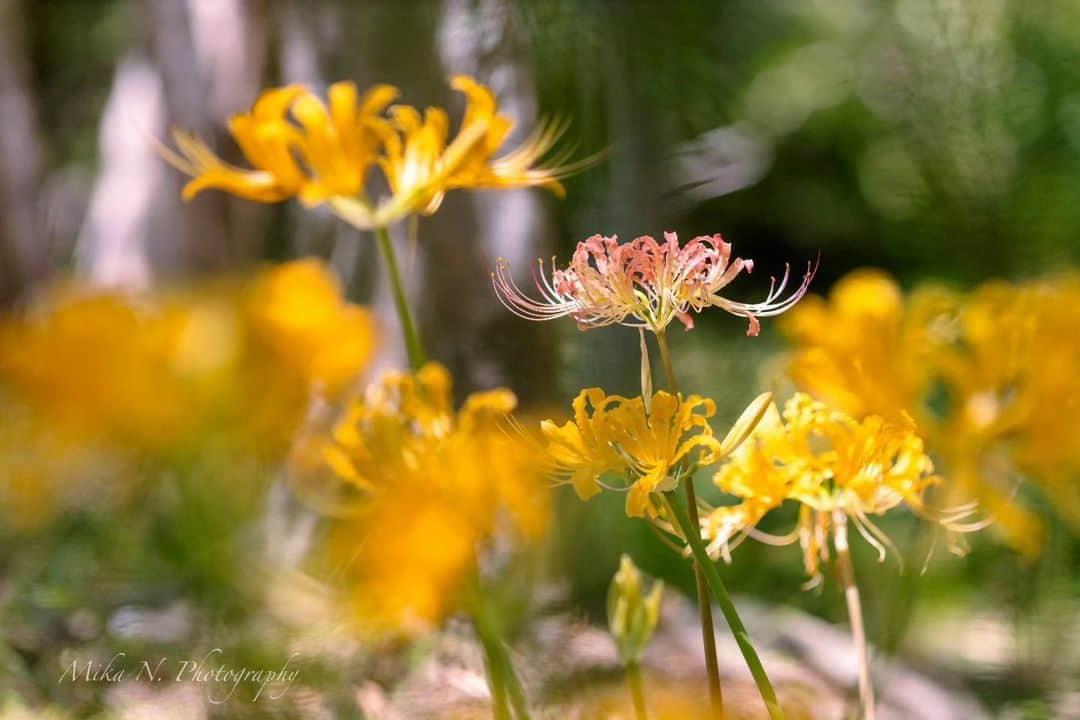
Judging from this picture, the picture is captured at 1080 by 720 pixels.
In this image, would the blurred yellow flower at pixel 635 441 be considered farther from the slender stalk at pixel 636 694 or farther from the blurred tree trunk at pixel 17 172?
the blurred tree trunk at pixel 17 172

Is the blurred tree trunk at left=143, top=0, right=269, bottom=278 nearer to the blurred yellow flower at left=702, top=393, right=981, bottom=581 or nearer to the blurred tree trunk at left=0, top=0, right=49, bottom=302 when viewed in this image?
the blurred tree trunk at left=0, top=0, right=49, bottom=302

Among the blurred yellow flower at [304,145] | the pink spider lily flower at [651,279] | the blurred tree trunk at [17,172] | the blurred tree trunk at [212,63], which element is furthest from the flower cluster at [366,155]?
the blurred tree trunk at [17,172]

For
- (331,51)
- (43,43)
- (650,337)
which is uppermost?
(43,43)

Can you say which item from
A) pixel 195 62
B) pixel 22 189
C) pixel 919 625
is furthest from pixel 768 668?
pixel 22 189

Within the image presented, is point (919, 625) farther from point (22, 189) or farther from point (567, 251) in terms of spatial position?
point (22, 189)

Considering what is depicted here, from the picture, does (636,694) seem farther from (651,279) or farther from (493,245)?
(493,245)

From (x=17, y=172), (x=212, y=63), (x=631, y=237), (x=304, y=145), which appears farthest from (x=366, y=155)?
(x=17, y=172)
